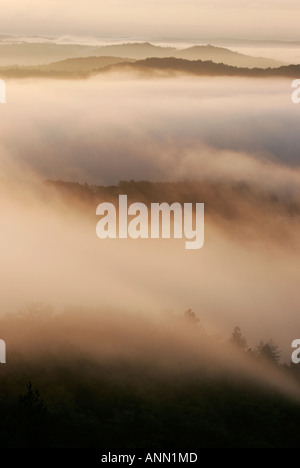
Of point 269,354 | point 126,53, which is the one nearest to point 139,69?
point 126,53

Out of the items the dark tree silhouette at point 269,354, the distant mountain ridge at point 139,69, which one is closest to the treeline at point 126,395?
the dark tree silhouette at point 269,354

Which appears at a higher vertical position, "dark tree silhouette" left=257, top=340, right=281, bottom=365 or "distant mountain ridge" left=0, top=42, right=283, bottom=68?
"distant mountain ridge" left=0, top=42, right=283, bottom=68

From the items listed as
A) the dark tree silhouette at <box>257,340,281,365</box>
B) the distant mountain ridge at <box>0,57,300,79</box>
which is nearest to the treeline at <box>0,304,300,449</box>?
the dark tree silhouette at <box>257,340,281,365</box>

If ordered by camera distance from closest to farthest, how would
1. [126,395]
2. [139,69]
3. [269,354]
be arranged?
1. [126,395]
2. [269,354]
3. [139,69]

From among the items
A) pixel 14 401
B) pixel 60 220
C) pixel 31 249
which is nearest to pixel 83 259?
pixel 31 249

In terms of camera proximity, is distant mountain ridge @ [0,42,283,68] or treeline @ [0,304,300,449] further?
distant mountain ridge @ [0,42,283,68]

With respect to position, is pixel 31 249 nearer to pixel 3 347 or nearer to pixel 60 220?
pixel 60 220

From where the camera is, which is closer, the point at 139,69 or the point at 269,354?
the point at 269,354

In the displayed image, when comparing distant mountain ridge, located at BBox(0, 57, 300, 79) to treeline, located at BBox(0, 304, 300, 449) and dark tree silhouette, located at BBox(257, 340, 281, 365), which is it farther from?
treeline, located at BBox(0, 304, 300, 449)

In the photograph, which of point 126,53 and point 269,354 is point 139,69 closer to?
point 126,53

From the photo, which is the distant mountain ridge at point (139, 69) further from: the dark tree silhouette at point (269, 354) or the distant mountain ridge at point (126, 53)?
the dark tree silhouette at point (269, 354)

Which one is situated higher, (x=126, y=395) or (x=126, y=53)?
(x=126, y=53)

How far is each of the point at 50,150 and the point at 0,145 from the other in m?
13.4

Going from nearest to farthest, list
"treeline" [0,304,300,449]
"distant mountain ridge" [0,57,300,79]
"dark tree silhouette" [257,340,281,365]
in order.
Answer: "treeline" [0,304,300,449]
"dark tree silhouette" [257,340,281,365]
"distant mountain ridge" [0,57,300,79]
